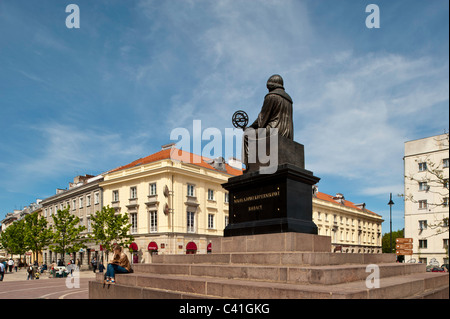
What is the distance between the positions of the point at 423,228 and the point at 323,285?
4369cm

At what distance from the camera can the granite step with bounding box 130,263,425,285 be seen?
645cm

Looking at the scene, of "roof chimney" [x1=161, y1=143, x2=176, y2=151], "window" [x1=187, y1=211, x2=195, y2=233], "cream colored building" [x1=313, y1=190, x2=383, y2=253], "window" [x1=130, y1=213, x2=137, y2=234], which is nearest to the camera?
"window" [x1=187, y1=211, x2=195, y2=233]

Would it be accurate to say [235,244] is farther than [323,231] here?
No

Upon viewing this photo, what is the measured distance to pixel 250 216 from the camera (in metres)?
10.1

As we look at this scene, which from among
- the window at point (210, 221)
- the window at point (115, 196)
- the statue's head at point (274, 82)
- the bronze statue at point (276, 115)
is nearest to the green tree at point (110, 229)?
the window at point (115, 196)

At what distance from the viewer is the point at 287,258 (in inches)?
307

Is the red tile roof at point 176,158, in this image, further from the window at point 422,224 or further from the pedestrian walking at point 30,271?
the window at point 422,224

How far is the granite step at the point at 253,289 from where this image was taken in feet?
18.5

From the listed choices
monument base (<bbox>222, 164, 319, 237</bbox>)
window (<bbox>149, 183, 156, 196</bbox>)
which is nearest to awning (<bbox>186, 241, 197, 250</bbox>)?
window (<bbox>149, 183, 156, 196</bbox>)

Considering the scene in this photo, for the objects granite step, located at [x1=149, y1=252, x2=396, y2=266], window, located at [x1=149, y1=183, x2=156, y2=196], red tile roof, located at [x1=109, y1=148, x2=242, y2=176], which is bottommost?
granite step, located at [x1=149, y1=252, x2=396, y2=266]

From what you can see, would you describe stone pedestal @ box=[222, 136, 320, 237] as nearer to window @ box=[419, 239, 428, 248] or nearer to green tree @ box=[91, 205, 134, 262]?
green tree @ box=[91, 205, 134, 262]
